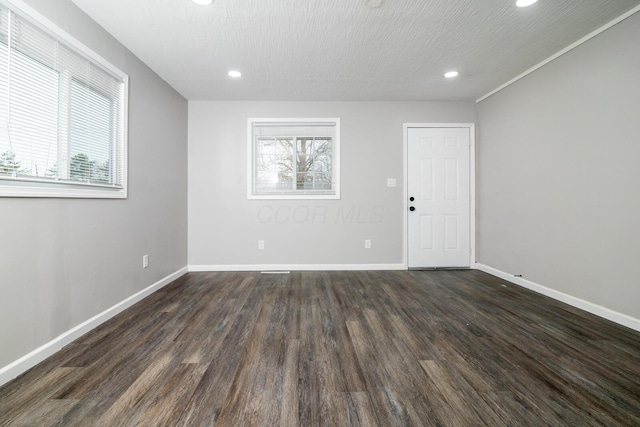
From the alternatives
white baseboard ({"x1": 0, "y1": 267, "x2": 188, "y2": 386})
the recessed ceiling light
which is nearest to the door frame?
the recessed ceiling light

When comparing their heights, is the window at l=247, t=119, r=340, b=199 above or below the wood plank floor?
above

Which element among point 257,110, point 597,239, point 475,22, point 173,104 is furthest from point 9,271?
point 597,239

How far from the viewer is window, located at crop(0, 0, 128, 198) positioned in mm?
1402

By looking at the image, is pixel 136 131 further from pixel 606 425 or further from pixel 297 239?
pixel 606 425

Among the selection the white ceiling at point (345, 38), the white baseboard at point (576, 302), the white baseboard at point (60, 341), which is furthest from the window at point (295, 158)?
the white baseboard at point (576, 302)

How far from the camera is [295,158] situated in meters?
3.63

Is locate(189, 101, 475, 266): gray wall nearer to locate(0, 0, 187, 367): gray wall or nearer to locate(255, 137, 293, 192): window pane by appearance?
locate(255, 137, 293, 192): window pane

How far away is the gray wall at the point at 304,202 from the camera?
3.55 meters

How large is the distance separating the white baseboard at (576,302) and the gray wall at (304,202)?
1340 mm

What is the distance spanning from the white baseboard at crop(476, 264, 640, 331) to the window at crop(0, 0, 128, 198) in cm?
425

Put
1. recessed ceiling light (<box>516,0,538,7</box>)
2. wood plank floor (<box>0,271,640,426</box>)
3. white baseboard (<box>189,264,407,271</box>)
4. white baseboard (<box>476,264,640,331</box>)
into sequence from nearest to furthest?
wood plank floor (<box>0,271,640,426</box>) → recessed ceiling light (<box>516,0,538,7</box>) → white baseboard (<box>476,264,640,331</box>) → white baseboard (<box>189,264,407,271</box>)

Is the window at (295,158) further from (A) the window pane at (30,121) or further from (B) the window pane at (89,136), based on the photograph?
(A) the window pane at (30,121)

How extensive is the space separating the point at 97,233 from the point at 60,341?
0.78 meters

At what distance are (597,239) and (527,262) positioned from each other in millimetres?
754
